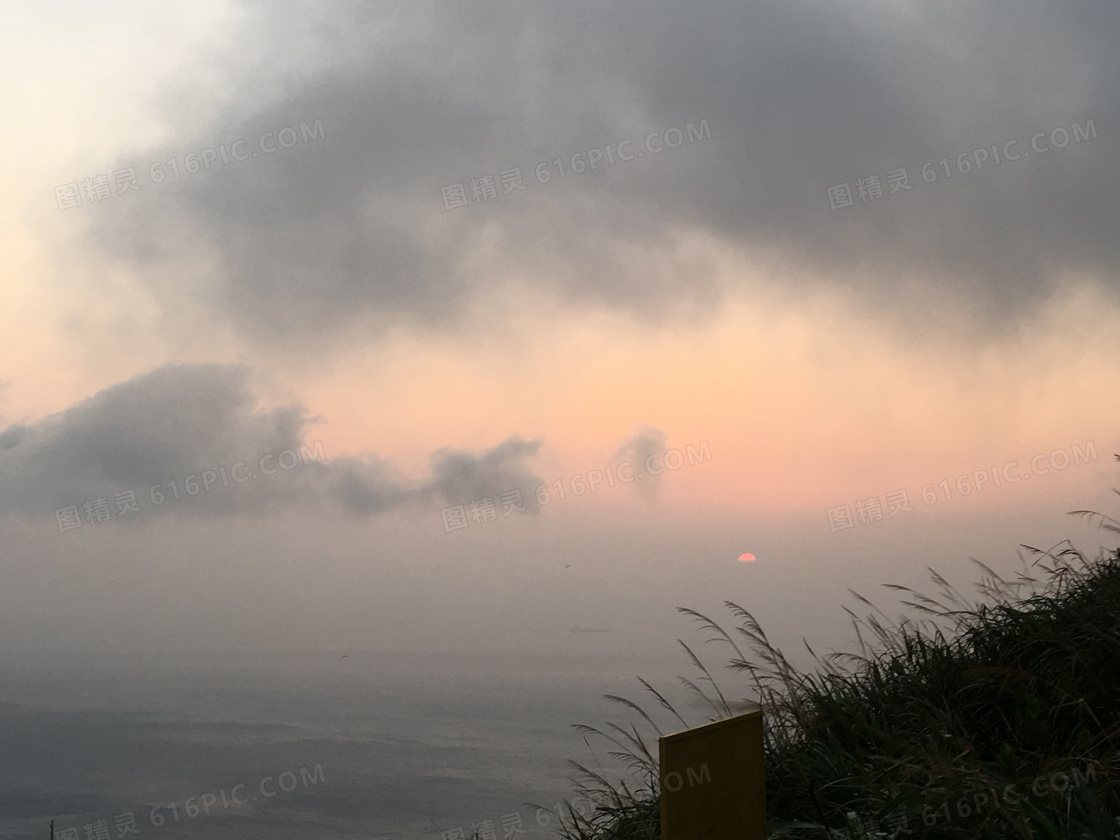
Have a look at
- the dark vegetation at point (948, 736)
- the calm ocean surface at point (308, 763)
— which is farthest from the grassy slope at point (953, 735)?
the calm ocean surface at point (308, 763)

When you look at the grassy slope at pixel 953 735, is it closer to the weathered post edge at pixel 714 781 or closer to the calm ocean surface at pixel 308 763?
the weathered post edge at pixel 714 781

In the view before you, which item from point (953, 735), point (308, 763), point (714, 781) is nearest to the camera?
point (714, 781)

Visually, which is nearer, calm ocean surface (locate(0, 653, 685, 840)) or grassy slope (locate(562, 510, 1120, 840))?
grassy slope (locate(562, 510, 1120, 840))

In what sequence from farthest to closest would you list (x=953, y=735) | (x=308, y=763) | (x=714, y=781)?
(x=308, y=763) < (x=953, y=735) < (x=714, y=781)

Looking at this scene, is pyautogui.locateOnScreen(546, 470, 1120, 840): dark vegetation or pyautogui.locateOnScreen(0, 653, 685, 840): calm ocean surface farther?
pyautogui.locateOnScreen(0, 653, 685, 840): calm ocean surface

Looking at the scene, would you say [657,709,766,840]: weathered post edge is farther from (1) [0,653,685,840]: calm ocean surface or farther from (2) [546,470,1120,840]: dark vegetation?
(1) [0,653,685,840]: calm ocean surface

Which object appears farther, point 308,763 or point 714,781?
point 308,763

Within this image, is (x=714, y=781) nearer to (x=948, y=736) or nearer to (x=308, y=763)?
(x=948, y=736)

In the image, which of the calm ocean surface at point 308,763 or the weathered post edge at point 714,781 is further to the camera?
the calm ocean surface at point 308,763

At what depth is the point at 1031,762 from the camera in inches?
166

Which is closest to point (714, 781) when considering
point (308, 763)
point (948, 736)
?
point (948, 736)

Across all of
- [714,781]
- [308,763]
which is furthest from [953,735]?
[308,763]

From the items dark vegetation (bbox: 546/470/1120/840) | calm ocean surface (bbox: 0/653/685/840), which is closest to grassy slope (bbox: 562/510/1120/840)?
dark vegetation (bbox: 546/470/1120/840)

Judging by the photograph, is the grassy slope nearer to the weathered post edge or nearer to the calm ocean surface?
the weathered post edge
